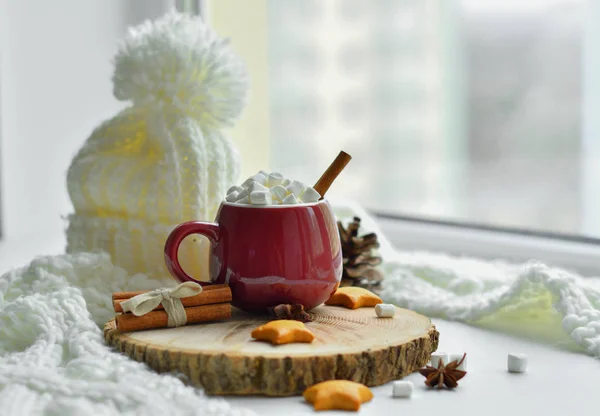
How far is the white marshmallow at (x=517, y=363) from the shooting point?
637 mm

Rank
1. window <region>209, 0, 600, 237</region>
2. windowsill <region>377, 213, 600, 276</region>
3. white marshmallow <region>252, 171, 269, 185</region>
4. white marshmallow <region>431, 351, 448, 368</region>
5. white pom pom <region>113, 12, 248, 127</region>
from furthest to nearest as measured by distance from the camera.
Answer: window <region>209, 0, 600, 237</region> < windowsill <region>377, 213, 600, 276</region> < white pom pom <region>113, 12, 248, 127</region> < white marshmallow <region>252, 171, 269, 185</region> < white marshmallow <region>431, 351, 448, 368</region>

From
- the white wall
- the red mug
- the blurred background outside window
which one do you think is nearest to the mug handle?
the red mug

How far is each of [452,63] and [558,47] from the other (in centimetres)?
33

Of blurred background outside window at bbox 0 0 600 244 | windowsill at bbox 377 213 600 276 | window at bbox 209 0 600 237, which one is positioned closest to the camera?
windowsill at bbox 377 213 600 276

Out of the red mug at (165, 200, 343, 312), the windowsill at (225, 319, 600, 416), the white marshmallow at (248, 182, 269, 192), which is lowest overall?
the windowsill at (225, 319, 600, 416)

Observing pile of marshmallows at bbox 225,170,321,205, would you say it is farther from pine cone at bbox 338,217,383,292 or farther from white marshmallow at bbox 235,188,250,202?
pine cone at bbox 338,217,383,292

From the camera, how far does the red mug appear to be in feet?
2.22

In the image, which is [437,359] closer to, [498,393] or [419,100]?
[498,393]

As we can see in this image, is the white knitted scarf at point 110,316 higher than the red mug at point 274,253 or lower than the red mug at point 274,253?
lower

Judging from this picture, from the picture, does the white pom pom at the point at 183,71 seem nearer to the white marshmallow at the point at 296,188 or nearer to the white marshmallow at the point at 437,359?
the white marshmallow at the point at 296,188

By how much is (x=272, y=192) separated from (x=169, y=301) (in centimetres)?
14

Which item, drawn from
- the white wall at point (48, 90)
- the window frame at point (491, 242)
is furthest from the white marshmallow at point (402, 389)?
the white wall at point (48, 90)

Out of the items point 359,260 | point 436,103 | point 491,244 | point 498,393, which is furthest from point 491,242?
point 436,103

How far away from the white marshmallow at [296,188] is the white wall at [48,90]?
0.81 metres
